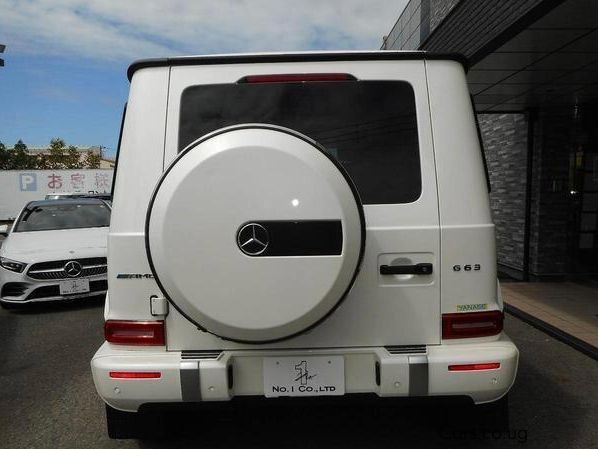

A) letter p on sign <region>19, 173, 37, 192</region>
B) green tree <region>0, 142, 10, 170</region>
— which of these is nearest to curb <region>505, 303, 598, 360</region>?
letter p on sign <region>19, 173, 37, 192</region>

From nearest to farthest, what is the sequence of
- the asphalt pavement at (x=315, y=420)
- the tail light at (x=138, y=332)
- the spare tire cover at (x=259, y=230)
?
the spare tire cover at (x=259, y=230)
the tail light at (x=138, y=332)
the asphalt pavement at (x=315, y=420)

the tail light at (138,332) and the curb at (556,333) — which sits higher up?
the tail light at (138,332)

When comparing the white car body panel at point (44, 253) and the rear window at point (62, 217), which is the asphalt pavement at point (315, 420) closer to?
the white car body panel at point (44, 253)

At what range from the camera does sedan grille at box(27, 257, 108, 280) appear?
6.09 m

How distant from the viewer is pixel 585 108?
7863 millimetres

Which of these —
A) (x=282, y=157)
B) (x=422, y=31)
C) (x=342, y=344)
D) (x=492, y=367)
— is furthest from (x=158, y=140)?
(x=422, y=31)

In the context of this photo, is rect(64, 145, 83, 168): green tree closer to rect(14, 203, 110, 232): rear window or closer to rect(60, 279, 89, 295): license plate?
rect(14, 203, 110, 232): rear window

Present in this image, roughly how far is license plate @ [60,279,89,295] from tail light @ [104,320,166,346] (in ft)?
13.8

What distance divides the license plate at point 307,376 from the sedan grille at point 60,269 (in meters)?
4.71

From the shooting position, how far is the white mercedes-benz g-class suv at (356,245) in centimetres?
222

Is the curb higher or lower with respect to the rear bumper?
lower

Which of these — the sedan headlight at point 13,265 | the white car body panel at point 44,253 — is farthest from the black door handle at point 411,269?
the sedan headlight at point 13,265

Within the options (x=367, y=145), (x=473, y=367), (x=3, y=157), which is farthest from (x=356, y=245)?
(x=3, y=157)

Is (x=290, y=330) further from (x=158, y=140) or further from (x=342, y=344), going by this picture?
(x=158, y=140)
